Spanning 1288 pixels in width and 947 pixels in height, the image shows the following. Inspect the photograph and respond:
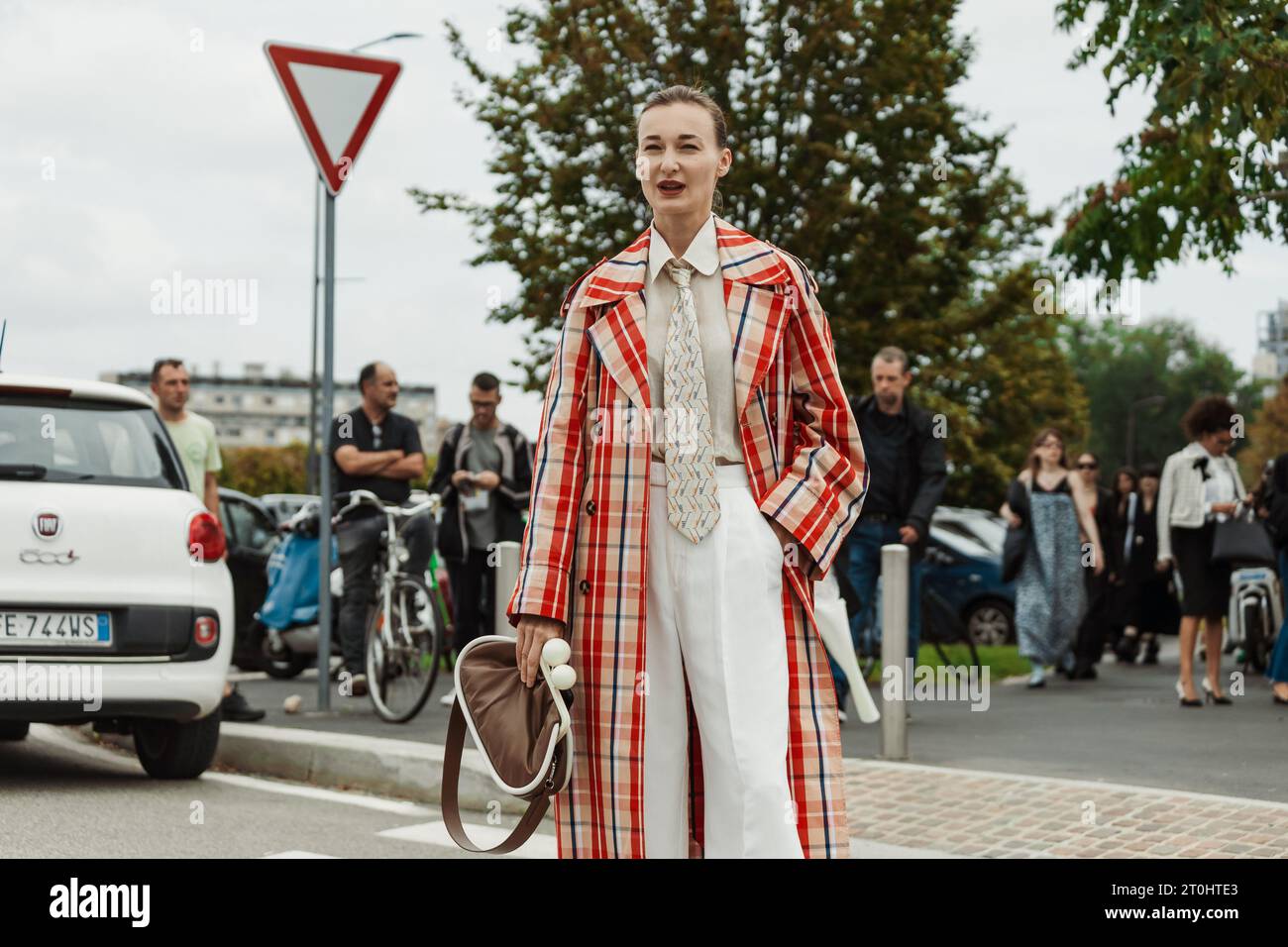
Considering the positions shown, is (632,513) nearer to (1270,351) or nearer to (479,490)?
(479,490)

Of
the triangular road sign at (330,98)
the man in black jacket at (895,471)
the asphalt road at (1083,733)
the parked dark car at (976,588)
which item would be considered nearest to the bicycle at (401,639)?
the asphalt road at (1083,733)

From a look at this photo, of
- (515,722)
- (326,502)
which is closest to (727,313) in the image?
(515,722)

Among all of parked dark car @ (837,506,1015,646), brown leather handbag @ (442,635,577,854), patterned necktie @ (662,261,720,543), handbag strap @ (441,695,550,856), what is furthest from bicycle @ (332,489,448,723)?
parked dark car @ (837,506,1015,646)

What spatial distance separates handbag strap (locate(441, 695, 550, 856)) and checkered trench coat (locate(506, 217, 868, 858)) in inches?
3.0

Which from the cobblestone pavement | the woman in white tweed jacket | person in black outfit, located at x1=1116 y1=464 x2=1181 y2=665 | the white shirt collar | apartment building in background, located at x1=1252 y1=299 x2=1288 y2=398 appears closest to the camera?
the white shirt collar

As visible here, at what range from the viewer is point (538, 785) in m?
3.41

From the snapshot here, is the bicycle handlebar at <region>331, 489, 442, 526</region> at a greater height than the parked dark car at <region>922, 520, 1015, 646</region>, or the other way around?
the bicycle handlebar at <region>331, 489, 442, 526</region>

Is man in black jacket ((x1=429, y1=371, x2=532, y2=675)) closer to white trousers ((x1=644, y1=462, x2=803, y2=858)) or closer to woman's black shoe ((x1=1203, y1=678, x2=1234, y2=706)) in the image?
woman's black shoe ((x1=1203, y1=678, x2=1234, y2=706))

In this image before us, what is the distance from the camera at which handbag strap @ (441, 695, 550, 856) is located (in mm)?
3463

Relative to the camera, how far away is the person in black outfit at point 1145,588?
15.9m

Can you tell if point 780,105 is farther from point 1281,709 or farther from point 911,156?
point 1281,709

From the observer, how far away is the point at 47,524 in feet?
22.5
